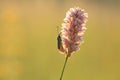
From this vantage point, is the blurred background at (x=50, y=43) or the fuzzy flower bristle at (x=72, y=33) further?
the blurred background at (x=50, y=43)

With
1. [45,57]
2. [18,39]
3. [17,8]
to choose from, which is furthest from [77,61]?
[17,8]

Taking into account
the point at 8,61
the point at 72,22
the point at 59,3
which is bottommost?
the point at 8,61

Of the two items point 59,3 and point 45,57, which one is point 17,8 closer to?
point 59,3

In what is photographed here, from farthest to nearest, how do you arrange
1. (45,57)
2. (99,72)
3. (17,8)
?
(17,8) < (45,57) < (99,72)

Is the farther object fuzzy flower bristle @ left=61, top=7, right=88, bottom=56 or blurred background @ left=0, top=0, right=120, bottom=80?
blurred background @ left=0, top=0, right=120, bottom=80
